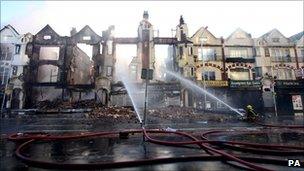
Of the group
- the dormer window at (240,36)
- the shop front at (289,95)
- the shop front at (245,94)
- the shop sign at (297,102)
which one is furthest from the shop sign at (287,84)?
the dormer window at (240,36)

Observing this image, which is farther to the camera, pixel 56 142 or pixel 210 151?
pixel 56 142

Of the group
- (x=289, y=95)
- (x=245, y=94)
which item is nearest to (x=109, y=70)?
(x=245, y=94)

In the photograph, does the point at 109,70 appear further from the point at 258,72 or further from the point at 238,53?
the point at 258,72

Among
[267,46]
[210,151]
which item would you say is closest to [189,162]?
[210,151]

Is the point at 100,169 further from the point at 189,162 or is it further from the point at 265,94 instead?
the point at 265,94

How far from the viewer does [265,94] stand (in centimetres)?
3962

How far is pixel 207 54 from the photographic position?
4269 cm

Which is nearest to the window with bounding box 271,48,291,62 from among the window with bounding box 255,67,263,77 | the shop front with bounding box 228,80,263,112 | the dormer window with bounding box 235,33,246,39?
the window with bounding box 255,67,263,77

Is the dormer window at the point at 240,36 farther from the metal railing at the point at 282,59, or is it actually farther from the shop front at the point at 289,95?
the shop front at the point at 289,95

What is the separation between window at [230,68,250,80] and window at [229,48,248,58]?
8.16ft

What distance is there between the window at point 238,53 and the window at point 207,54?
10.2ft

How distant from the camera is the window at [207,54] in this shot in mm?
42438

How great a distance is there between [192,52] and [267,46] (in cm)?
1344

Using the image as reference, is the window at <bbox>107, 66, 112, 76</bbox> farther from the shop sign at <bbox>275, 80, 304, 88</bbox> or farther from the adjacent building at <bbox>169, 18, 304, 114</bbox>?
the shop sign at <bbox>275, 80, 304, 88</bbox>
